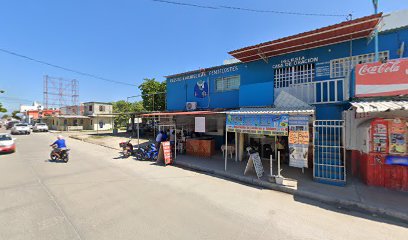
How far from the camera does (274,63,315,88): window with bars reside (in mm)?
9812

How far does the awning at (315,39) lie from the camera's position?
301 inches

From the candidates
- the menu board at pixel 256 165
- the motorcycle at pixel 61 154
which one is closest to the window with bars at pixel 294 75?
the menu board at pixel 256 165

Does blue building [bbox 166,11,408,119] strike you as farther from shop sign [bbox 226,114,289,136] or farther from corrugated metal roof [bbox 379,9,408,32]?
corrugated metal roof [bbox 379,9,408,32]

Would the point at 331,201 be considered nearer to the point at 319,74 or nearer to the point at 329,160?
the point at 329,160

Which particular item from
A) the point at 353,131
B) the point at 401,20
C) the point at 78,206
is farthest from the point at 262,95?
the point at 401,20

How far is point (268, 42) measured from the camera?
941 cm

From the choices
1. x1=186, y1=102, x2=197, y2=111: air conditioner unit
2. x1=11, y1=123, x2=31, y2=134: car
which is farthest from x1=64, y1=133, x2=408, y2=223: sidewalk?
x1=11, y1=123, x2=31, y2=134: car

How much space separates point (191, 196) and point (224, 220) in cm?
168

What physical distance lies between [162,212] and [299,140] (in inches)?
211

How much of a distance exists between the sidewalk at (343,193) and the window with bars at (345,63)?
16.0 feet

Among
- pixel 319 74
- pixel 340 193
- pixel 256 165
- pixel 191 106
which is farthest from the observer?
pixel 191 106

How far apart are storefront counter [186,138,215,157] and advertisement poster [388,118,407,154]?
7892 mm

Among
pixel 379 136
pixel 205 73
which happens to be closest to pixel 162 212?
pixel 379 136

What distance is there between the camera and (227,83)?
13242 millimetres
